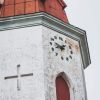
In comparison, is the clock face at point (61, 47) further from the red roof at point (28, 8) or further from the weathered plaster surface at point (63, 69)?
the red roof at point (28, 8)

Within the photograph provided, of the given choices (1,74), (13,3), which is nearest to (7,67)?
(1,74)

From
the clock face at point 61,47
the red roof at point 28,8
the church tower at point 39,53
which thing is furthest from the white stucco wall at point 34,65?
the red roof at point 28,8

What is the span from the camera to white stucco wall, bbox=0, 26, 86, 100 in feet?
49.8

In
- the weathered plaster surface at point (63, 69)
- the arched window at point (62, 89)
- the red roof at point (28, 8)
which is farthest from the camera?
the red roof at point (28, 8)

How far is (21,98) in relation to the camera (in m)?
15.0

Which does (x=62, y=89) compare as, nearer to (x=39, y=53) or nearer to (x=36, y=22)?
(x=39, y=53)

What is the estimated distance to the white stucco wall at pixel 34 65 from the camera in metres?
15.2

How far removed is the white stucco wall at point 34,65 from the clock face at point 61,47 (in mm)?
116

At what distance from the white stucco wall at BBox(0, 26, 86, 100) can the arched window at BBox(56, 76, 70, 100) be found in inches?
6.0

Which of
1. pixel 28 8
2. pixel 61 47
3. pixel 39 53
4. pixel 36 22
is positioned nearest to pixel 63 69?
pixel 61 47

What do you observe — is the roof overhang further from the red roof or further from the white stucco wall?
the red roof

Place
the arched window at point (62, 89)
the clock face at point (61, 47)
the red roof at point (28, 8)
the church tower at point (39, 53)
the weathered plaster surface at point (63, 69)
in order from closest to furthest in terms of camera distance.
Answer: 1. the church tower at point (39, 53)
2. the weathered plaster surface at point (63, 69)
3. the arched window at point (62, 89)
4. the clock face at point (61, 47)
5. the red roof at point (28, 8)

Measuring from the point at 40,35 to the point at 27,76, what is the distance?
63.4 inches

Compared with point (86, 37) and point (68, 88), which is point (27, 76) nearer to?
point (68, 88)
